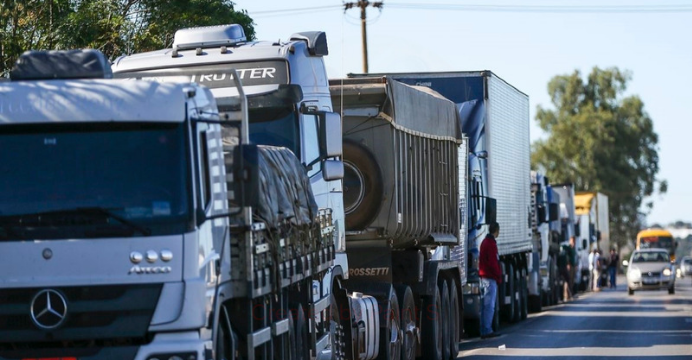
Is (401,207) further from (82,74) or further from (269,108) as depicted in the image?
(82,74)

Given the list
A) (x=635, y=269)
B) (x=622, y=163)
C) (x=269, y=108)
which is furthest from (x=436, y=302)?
(x=622, y=163)

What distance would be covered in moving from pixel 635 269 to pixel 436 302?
2974 centimetres

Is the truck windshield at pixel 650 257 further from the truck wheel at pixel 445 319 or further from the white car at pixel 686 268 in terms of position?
the white car at pixel 686 268

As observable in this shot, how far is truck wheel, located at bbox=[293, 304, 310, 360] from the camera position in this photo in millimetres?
11648

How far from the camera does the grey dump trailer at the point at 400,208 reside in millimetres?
15359

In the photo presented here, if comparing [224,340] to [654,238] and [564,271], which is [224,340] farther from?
[654,238]

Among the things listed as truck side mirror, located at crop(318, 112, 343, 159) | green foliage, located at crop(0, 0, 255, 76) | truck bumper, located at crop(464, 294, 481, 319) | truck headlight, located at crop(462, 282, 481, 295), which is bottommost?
truck bumper, located at crop(464, 294, 481, 319)

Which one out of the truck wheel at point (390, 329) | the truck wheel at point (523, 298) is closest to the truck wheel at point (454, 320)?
the truck wheel at point (390, 329)

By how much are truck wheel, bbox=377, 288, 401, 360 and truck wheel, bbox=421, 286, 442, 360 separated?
1263 mm

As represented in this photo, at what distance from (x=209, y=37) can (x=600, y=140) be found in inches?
3382

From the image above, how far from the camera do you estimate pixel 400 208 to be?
51.2ft

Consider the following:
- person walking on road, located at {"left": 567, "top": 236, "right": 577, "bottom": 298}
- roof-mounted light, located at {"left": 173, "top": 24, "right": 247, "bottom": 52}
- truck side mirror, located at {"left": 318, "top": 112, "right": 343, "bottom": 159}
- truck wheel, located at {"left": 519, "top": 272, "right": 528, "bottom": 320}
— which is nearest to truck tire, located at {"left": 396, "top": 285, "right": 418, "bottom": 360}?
truck side mirror, located at {"left": 318, "top": 112, "right": 343, "bottom": 159}

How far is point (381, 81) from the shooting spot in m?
15.5

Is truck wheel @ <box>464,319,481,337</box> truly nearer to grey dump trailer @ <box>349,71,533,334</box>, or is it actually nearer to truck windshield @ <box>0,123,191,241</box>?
grey dump trailer @ <box>349,71,533,334</box>
